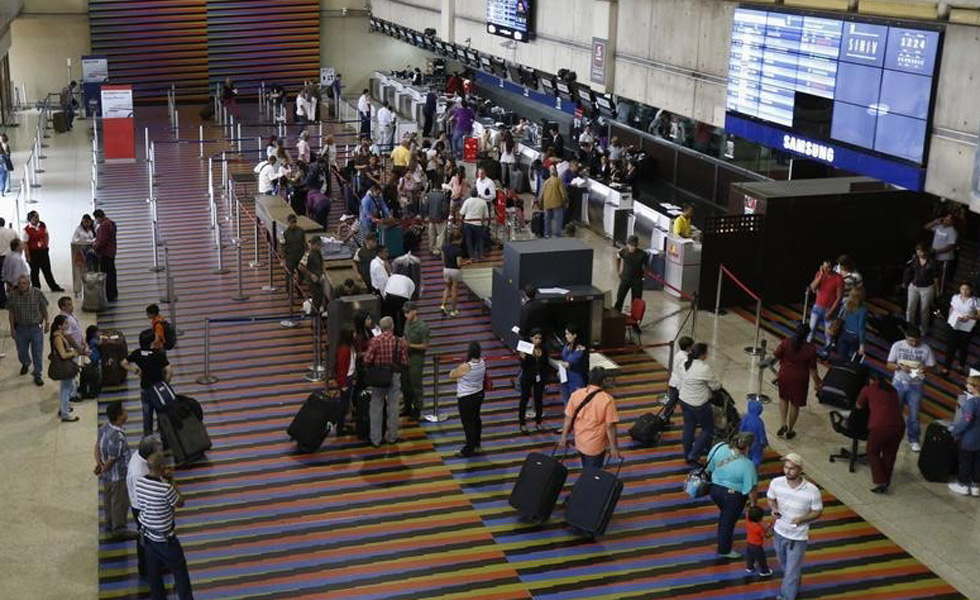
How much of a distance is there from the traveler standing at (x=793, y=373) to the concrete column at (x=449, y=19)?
2230 centimetres

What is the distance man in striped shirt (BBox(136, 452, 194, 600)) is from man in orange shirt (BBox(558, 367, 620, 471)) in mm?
3858

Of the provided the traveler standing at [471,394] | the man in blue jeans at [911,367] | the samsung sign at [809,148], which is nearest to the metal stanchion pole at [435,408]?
the traveler standing at [471,394]

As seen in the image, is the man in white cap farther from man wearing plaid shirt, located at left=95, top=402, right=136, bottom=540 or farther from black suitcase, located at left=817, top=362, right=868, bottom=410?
man wearing plaid shirt, located at left=95, top=402, right=136, bottom=540

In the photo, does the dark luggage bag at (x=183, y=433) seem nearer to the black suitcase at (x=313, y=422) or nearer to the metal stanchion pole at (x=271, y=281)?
the black suitcase at (x=313, y=422)

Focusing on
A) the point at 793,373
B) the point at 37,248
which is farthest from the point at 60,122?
the point at 793,373

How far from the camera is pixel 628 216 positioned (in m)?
21.9

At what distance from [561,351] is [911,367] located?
3.90m

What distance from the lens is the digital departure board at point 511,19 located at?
1080 inches

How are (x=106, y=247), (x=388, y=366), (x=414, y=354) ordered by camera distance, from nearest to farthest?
(x=388, y=366) → (x=414, y=354) → (x=106, y=247)

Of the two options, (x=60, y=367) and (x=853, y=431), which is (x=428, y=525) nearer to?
(x=853, y=431)

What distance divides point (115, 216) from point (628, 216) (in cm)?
1037

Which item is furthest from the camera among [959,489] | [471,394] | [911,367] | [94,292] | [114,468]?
[94,292]

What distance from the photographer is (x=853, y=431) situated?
1255cm

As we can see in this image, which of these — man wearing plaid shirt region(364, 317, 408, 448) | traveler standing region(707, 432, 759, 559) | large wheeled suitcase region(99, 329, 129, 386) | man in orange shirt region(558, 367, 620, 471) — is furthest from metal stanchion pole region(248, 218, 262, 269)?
traveler standing region(707, 432, 759, 559)
